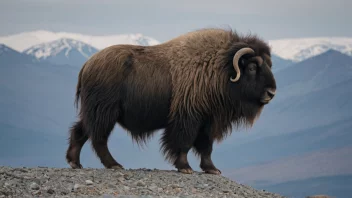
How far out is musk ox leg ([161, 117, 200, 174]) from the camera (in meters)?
9.09

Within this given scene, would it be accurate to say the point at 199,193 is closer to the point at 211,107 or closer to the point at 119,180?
the point at 119,180

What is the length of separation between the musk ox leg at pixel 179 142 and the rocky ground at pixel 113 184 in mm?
204

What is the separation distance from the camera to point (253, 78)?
367 inches

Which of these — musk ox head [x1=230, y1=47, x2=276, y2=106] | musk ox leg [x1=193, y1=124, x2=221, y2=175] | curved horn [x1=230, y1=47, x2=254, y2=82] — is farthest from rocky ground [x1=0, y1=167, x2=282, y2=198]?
curved horn [x1=230, y1=47, x2=254, y2=82]

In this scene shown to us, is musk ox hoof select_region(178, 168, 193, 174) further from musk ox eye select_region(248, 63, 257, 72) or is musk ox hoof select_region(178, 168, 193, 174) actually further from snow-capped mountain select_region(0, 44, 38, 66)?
snow-capped mountain select_region(0, 44, 38, 66)

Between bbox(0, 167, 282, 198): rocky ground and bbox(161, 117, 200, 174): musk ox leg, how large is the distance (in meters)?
0.20

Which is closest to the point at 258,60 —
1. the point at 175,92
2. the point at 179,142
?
the point at 175,92

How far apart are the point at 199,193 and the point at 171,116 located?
57.8 inches

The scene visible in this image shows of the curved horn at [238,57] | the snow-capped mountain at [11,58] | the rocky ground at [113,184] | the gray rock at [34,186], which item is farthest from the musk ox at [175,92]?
the snow-capped mountain at [11,58]

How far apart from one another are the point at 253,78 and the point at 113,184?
2.45 meters

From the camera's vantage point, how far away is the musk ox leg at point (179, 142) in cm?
909

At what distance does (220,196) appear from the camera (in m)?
8.02

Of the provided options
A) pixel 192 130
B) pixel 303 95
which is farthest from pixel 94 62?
pixel 303 95

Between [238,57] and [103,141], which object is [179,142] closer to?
[103,141]
